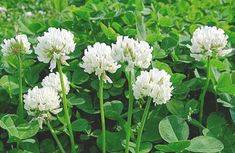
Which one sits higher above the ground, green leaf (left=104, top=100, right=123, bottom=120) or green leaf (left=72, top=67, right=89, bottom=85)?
green leaf (left=72, top=67, right=89, bottom=85)

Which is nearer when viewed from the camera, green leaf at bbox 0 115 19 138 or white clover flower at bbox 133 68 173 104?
white clover flower at bbox 133 68 173 104

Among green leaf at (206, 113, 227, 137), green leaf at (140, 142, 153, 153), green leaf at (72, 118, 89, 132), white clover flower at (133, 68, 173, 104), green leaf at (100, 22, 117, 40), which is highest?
green leaf at (100, 22, 117, 40)

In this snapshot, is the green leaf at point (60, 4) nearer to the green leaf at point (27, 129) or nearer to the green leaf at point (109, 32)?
the green leaf at point (109, 32)

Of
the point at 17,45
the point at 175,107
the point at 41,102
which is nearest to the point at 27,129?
the point at 41,102

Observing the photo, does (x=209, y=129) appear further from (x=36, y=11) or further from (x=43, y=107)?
(x=36, y=11)

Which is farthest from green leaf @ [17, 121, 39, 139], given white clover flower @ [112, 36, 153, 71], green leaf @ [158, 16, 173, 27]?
green leaf @ [158, 16, 173, 27]

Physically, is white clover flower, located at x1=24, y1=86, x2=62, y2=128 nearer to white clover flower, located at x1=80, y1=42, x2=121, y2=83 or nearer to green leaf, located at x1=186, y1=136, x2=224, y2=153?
white clover flower, located at x1=80, y1=42, x2=121, y2=83

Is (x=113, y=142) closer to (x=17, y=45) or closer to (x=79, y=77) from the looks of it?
(x=79, y=77)
